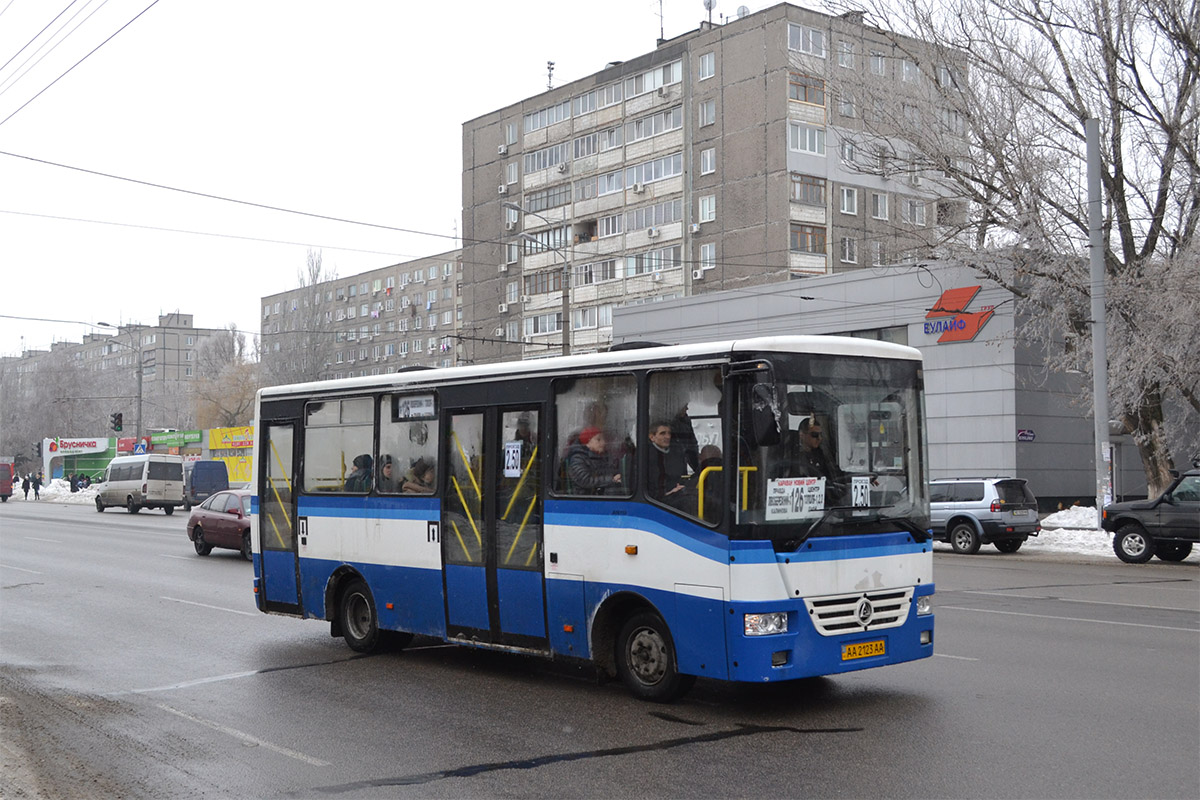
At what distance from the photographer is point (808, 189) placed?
5938cm

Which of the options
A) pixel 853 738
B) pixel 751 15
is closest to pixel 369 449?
pixel 853 738

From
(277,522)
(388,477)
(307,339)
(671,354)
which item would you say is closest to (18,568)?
(277,522)

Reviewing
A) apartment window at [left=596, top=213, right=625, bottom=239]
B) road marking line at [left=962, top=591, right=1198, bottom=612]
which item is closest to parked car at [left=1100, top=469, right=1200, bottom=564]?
road marking line at [left=962, top=591, right=1198, bottom=612]

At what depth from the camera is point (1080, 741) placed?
24.1ft

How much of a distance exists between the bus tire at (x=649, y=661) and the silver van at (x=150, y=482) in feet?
141

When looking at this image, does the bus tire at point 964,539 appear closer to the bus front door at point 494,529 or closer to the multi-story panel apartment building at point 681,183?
the bus front door at point 494,529

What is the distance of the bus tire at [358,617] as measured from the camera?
38.0ft

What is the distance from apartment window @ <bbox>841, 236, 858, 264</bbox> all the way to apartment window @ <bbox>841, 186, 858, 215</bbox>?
144cm

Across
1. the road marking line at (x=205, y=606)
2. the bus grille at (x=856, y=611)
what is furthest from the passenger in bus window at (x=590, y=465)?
the road marking line at (x=205, y=606)

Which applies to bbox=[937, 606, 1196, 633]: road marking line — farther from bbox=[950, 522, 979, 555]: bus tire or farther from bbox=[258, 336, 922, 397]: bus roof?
bbox=[950, 522, 979, 555]: bus tire

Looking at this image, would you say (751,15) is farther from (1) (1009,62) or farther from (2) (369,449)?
(2) (369,449)

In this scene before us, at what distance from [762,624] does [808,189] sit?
2108 inches

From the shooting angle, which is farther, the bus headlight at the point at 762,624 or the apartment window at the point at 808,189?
the apartment window at the point at 808,189

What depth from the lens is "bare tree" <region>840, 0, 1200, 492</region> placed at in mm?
28562
